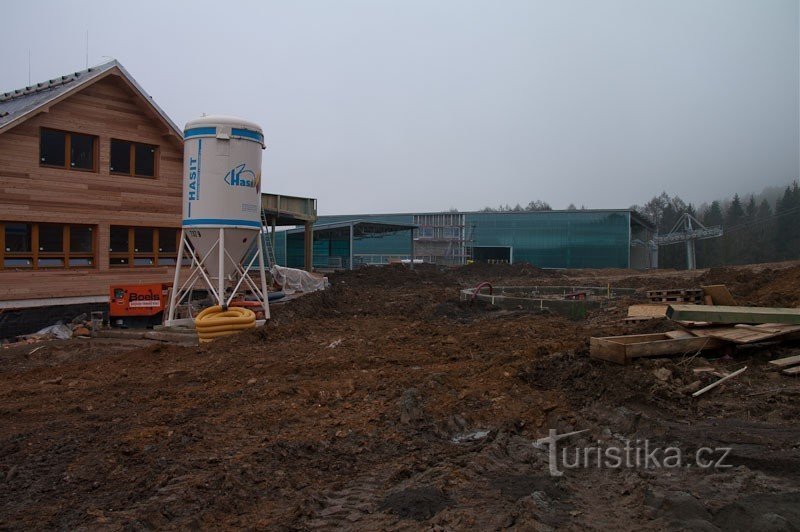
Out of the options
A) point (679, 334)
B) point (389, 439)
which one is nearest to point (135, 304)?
point (389, 439)

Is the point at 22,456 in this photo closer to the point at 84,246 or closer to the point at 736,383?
the point at 736,383

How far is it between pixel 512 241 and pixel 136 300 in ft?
167

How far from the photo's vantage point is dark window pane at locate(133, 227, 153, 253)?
70.9ft

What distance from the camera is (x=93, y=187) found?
66.1ft

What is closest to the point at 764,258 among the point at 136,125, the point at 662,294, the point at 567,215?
the point at 567,215

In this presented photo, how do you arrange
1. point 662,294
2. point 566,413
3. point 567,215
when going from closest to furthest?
point 566,413, point 662,294, point 567,215

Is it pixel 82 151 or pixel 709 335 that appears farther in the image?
pixel 82 151

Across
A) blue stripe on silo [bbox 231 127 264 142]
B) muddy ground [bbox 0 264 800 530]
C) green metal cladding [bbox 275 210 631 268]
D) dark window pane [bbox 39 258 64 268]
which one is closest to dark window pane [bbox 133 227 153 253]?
dark window pane [bbox 39 258 64 268]

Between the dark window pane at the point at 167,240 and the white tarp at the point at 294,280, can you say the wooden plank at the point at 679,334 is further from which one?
the dark window pane at the point at 167,240

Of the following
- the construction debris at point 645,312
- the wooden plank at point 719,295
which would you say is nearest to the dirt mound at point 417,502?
the construction debris at point 645,312

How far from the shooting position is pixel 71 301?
63.1ft

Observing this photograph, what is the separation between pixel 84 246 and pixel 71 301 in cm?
203

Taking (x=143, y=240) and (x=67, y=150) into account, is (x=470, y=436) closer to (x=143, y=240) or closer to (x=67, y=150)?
(x=67, y=150)

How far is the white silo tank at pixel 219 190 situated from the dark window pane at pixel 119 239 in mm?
6555
